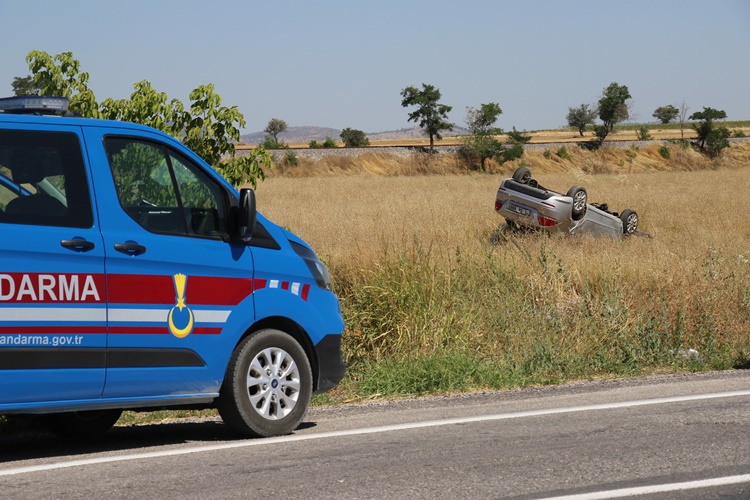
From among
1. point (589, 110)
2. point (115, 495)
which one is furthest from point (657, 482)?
point (589, 110)

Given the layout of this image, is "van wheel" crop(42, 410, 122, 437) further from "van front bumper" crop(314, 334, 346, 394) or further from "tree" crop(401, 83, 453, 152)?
"tree" crop(401, 83, 453, 152)

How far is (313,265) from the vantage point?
724 cm

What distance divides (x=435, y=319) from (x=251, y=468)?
16.7ft

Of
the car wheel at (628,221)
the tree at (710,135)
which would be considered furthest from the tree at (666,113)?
the car wheel at (628,221)

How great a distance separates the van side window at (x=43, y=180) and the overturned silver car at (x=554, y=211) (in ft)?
43.6

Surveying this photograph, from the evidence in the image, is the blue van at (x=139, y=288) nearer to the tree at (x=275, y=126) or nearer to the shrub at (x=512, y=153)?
the shrub at (x=512, y=153)

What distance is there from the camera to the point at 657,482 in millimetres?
5328

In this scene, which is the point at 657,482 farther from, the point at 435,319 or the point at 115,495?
the point at 435,319

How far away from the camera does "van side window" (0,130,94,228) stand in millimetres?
5816

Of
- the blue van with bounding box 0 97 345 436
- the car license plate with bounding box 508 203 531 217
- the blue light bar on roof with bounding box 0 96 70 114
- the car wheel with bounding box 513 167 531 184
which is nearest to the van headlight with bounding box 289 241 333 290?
the blue van with bounding box 0 97 345 436

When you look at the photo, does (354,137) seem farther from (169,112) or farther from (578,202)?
(169,112)

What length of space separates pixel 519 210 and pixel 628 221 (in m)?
2.74

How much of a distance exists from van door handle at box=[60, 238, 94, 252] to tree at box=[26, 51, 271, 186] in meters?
5.15

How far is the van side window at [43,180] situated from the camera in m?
5.82
